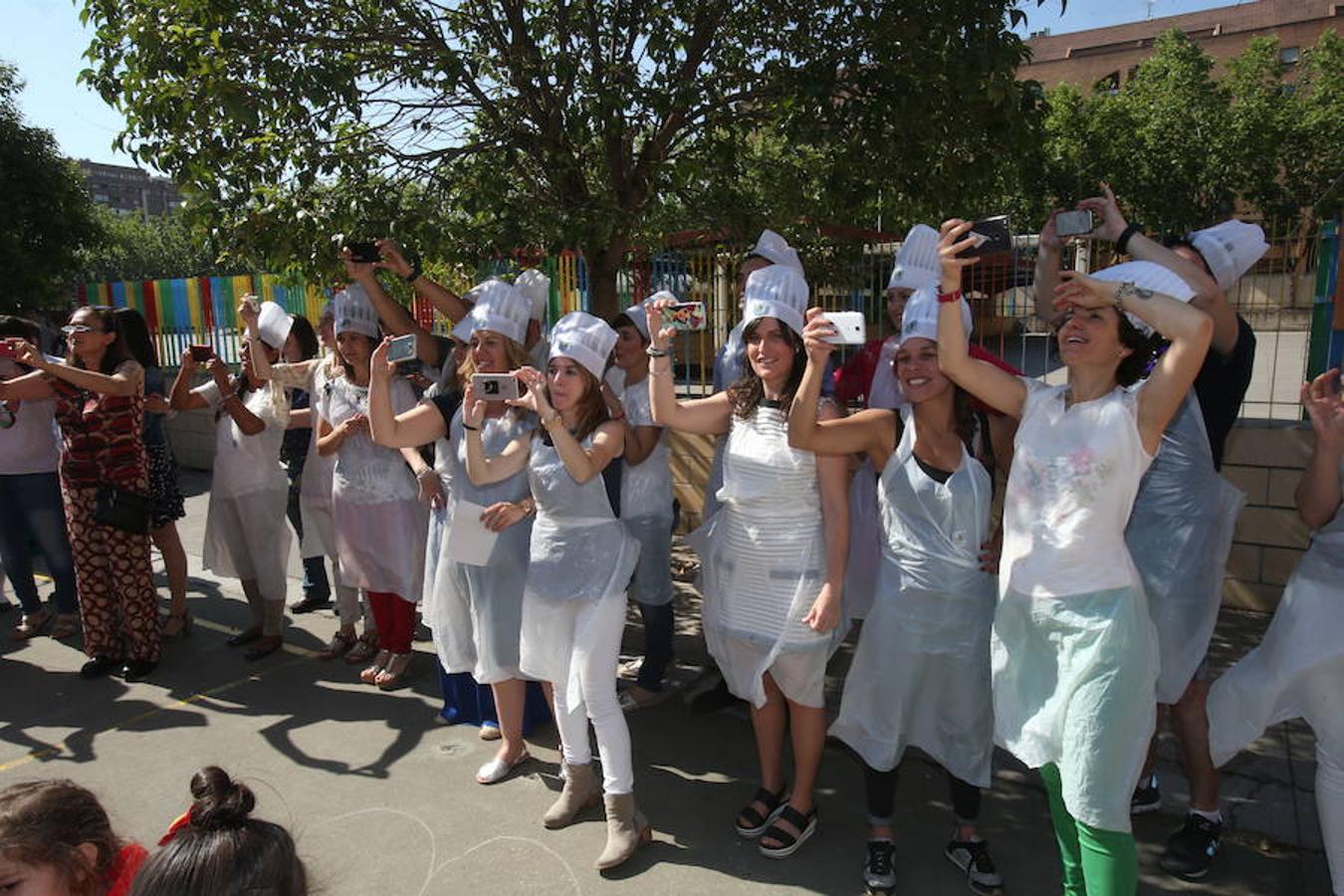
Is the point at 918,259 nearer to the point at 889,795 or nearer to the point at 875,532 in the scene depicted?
the point at 875,532

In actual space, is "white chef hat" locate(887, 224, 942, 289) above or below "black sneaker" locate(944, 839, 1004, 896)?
above

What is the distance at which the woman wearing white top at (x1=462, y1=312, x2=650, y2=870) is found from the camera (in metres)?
3.04

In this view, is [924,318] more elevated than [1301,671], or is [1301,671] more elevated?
[924,318]

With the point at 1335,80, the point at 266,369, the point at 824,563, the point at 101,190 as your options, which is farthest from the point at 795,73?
the point at 101,190

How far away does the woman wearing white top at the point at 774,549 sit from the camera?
2902 millimetres

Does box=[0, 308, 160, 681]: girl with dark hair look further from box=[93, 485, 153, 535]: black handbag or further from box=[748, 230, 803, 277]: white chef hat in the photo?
box=[748, 230, 803, 277]: white chef hat

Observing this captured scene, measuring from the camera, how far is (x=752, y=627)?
2980 millimetres

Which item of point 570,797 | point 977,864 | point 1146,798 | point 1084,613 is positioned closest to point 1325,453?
point 1084,613

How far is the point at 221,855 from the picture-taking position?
4.60 ft

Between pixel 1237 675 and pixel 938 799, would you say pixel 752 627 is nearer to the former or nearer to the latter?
pixel 938 799

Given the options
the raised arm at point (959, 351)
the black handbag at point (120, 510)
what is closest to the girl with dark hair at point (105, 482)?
the black handbag at point (120, 510)

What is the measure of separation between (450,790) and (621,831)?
85 centimetres

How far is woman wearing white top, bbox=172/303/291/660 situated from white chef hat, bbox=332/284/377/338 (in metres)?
0.83

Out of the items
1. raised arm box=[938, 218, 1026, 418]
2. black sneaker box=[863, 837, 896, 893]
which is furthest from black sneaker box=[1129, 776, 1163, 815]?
raised arm box=[938, 218, 1026, 418]
